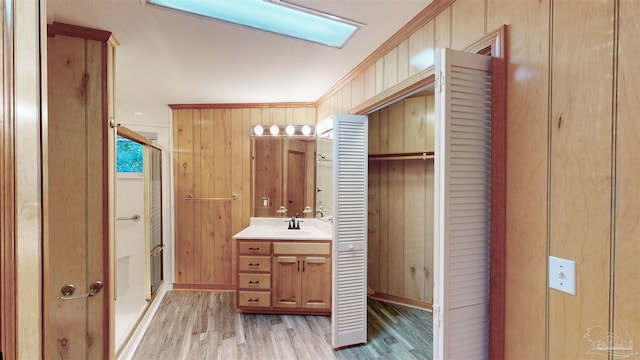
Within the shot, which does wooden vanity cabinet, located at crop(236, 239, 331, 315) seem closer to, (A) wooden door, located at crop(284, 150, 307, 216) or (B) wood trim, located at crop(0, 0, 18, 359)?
(A) wooden door, located at crop(284, 150, 307, 216)

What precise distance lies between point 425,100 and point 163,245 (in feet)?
11.4

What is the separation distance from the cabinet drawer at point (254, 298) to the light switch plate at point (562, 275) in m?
2.43

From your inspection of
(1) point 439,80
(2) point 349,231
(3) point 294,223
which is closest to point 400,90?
(1) point 439,80

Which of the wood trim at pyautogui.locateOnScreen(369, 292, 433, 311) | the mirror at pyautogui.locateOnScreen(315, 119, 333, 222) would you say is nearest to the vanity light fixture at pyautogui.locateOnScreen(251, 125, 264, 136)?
the mirror at pyautogui.locateOnScreen(315, 119, 333, 222)

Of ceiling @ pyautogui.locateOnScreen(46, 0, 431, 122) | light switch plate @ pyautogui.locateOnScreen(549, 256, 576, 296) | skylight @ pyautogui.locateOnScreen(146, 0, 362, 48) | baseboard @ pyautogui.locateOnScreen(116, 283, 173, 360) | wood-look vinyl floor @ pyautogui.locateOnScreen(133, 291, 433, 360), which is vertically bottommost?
wood-look vinyl floor @ pyautogui.locateOnScreen(133, 291, 433, 360)

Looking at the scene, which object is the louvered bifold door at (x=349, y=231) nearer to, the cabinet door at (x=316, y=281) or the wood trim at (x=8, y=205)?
the cabinet door at (x=316, y=281)

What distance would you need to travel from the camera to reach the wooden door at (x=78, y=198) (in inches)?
62.4

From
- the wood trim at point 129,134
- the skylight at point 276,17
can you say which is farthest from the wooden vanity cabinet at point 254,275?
the skylight at point 276,17

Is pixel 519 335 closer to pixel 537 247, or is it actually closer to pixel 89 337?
pixel 537 247

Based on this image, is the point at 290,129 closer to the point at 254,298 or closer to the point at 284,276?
the point at 284,276

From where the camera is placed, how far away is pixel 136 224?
2.82m

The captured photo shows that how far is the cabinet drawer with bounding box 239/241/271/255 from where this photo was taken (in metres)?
2.80

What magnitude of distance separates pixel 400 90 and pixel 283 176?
6.48 ft

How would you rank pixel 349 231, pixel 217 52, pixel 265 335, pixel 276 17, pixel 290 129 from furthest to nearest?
pixel 290 129, pixel 265 335, pixel 349 231, pixel 217 52, pixel 276 17
